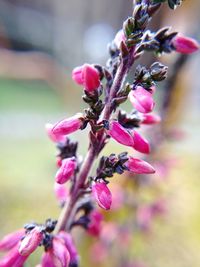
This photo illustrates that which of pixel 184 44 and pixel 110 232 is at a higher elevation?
pixel 184 44

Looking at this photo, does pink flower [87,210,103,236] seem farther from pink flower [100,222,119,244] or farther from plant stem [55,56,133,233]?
pink flower [100,222,119,244]

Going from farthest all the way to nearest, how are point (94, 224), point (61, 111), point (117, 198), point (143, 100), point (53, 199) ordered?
point (61, 111) → point (53, 199) → point (117, 198) → point (94, 224) → point (143, 100)

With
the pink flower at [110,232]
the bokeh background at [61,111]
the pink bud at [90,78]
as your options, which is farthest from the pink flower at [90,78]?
the pink flower at [110,232]

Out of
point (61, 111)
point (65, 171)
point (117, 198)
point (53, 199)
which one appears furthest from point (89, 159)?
point (61, 111)

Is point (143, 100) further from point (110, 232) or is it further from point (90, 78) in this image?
point (110, 232)

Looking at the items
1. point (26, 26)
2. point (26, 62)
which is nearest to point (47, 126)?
point (26, 62)

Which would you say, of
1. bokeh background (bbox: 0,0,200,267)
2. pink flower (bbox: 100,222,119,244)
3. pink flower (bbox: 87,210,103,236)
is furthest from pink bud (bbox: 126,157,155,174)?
pink flower (bbox: 100,222,119,244)

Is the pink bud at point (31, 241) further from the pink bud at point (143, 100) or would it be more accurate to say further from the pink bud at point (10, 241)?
the pink bud at point (143, 100)
